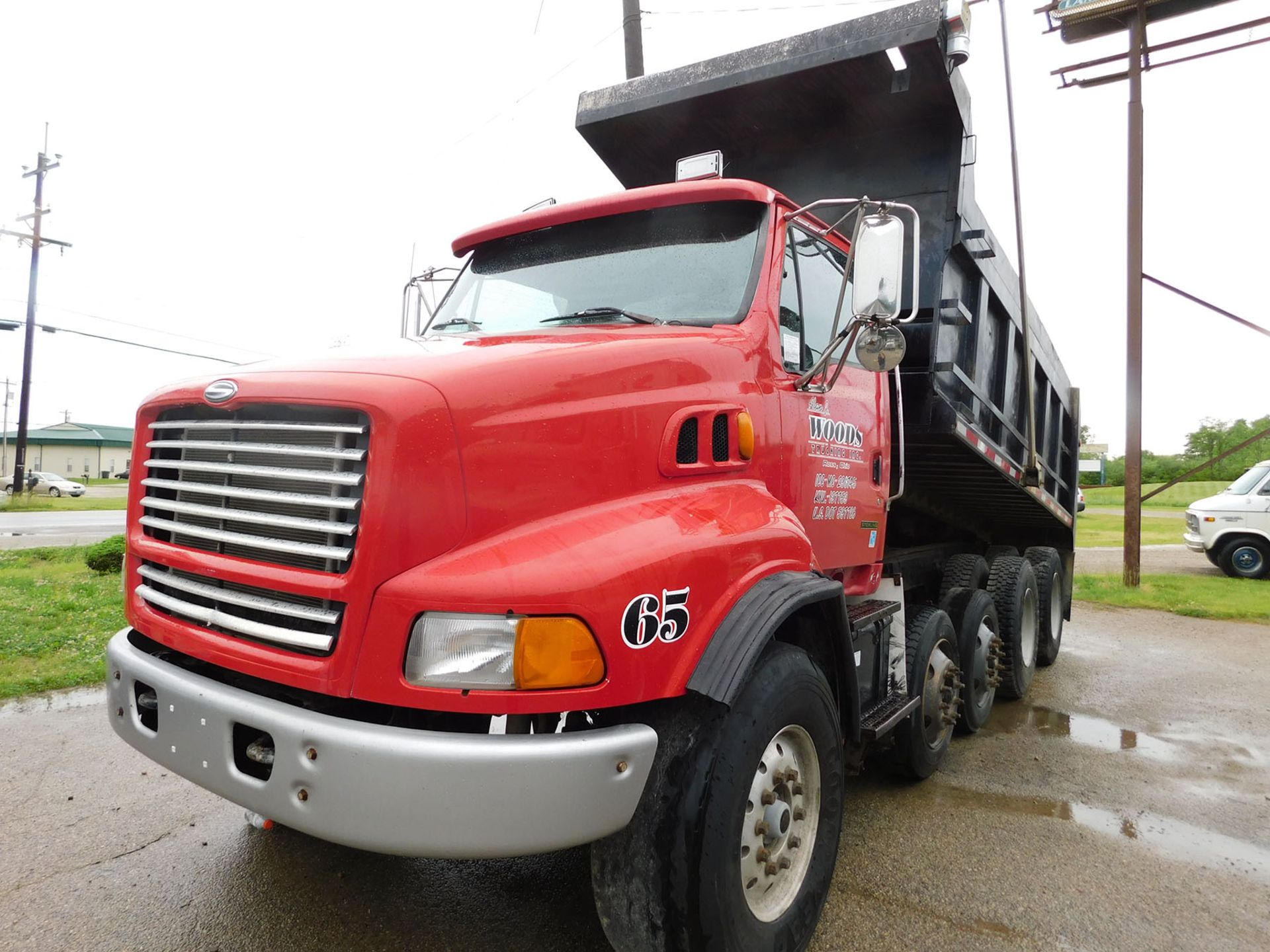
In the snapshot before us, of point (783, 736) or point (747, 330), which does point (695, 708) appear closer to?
point (783, 736)

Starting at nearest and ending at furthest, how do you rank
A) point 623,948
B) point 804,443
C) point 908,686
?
1. point 623,948
2. point 804,443
3. point 908,686

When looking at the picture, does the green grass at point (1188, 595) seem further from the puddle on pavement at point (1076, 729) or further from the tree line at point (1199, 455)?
the tree line at point (1199, 455)

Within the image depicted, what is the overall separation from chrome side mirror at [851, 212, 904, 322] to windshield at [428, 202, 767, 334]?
0.42 m

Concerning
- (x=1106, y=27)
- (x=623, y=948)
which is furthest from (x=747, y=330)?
(x=1106, y=27)

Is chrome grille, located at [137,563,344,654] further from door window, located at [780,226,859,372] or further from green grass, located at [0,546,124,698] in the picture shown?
green grass, located at [0,546,124,698]

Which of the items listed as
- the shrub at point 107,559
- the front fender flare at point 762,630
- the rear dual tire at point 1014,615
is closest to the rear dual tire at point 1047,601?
the rear dual tire at point 1014,615

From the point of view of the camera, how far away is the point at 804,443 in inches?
128

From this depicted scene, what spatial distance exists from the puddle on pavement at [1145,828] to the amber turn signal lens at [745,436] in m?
2.44

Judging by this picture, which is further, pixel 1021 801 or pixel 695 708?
pixel 1021 801

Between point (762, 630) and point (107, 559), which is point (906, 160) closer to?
point (762, 630)

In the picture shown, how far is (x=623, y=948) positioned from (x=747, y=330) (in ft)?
6.66

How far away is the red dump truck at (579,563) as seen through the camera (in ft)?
6.67

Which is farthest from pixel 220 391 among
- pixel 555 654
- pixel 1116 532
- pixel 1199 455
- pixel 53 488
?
pixel 1199 455

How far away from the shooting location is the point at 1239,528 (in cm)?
1412
